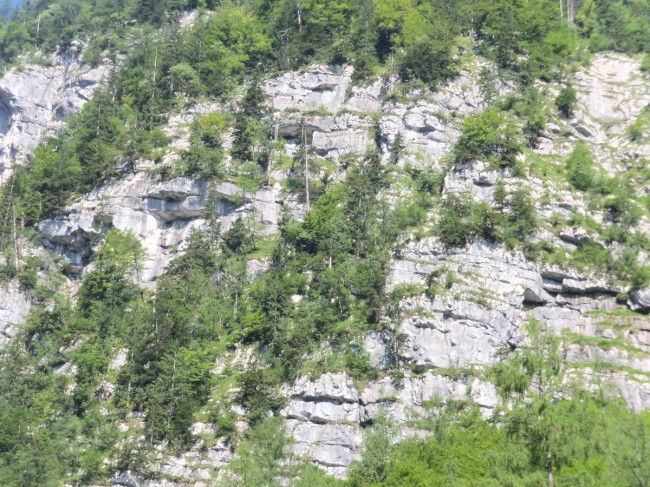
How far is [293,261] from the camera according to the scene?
43188 mm

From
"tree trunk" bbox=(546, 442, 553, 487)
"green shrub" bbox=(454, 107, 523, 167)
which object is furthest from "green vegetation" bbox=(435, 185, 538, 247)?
"tree trunk" bbox=(546, 442, 553, 487)

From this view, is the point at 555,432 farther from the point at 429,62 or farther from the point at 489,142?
the point at 429,62

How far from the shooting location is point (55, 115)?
2623 inches

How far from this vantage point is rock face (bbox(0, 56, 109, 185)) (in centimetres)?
6450

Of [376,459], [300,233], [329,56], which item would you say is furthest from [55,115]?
[376,459]

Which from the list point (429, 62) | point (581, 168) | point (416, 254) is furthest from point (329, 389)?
point (429, 62)

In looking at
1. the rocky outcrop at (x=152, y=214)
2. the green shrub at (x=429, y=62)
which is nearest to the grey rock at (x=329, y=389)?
the rocky outcrop at (x=152, y=214)

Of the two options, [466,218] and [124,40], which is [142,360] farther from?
[124,40]

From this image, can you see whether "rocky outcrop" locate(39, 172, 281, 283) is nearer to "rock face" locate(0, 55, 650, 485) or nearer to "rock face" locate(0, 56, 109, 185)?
"rock face" locate(0, 55, 650, 485)

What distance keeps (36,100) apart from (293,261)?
131 feet

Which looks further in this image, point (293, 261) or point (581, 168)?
point (581, 168)

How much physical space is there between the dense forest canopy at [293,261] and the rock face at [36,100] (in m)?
3.18

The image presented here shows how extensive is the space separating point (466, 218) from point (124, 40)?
4592 centimetres

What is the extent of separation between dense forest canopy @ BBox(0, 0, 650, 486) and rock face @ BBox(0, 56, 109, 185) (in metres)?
3.18
